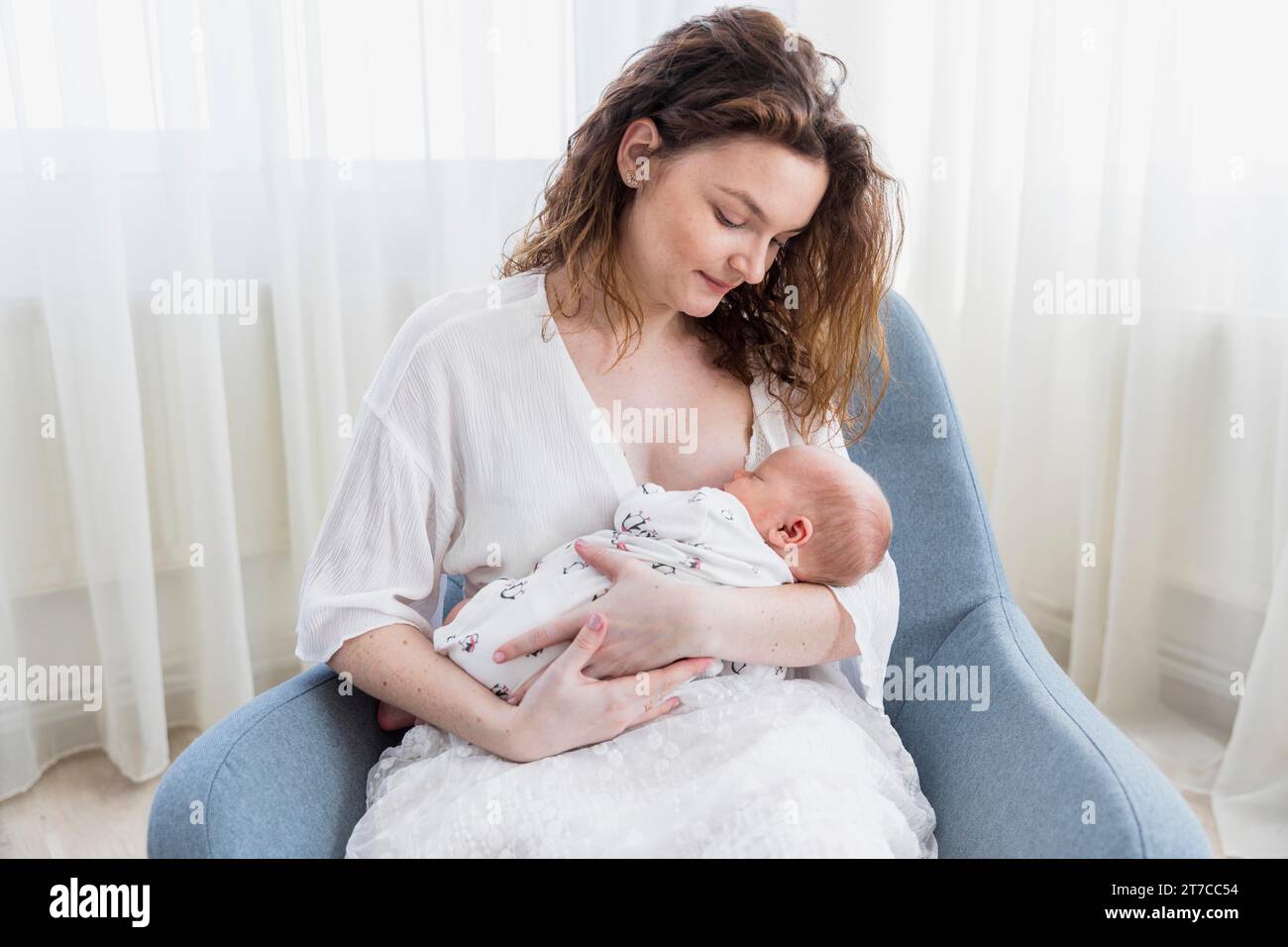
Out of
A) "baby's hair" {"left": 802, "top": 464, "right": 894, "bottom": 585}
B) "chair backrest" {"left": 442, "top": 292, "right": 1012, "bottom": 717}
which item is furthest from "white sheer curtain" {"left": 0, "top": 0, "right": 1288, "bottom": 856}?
"baby's hair" {"left": 802, "top": 464, "right": 894, "bottom": 585}

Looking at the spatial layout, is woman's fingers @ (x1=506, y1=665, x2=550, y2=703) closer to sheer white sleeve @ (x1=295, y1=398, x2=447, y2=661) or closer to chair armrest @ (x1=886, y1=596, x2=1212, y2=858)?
sheer white sleeve @ (x1=295, y1=398, x2=447, y2=661)

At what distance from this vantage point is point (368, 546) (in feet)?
4.25

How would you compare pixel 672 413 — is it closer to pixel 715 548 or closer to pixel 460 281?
pixel 715 548

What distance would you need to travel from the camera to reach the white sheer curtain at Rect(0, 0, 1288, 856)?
2.11 metres

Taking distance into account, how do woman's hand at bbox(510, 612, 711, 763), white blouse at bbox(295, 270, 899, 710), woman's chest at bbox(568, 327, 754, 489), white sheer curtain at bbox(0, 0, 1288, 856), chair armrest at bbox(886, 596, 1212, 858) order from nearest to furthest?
chair armrest at bbox(886, 596, 1212, 858) → woman's hand at bbox(510, 612, 711, 763) → white blouse at bbox(295, 270, 899, 710) → woman's chest at bbox(568, 327, 754, 489) → white sheer curtain at bbox(0, 0, 1288, 856)

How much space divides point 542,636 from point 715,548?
0.24m

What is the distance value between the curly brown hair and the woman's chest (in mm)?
42

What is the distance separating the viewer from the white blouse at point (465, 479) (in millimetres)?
1292

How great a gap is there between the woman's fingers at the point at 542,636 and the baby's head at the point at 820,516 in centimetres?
27

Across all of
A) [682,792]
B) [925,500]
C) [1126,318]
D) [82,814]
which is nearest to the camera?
[682,792]

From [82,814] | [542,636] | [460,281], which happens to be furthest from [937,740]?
[82,814]

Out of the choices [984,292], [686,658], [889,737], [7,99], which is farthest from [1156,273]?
[7,99]

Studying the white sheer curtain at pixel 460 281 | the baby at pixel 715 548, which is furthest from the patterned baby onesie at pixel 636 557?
the white sheer curtain at pixel 460 281

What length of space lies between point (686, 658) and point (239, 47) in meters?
1.64
